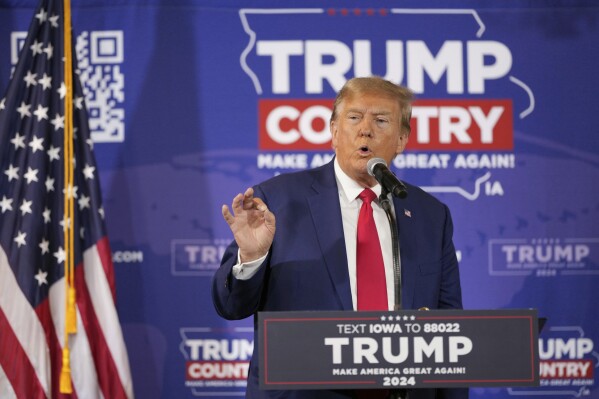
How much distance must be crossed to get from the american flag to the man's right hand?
1.58m

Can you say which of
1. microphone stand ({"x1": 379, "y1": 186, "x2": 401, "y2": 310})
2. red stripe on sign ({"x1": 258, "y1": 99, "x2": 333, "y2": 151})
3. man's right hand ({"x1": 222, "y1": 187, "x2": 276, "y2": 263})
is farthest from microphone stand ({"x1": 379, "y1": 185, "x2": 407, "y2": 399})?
red stripe on sign ({"x1": 258, "y1": 99, "x2": 333, "y2": 151})

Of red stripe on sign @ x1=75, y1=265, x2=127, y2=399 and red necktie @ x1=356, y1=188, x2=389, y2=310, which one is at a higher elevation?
red necktie @ x1=356, y1=188, x2=389, y2=310

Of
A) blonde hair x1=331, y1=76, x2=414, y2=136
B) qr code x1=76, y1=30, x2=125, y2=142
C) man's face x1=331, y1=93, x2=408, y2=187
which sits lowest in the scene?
man's face x1=331, y1=93, x2=408, y2=187

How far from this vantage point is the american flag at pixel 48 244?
3445 millimetres

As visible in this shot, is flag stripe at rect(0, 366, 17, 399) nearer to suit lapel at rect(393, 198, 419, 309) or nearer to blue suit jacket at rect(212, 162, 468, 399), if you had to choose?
blue suit jacket at rect(212, 162, 468, 399)

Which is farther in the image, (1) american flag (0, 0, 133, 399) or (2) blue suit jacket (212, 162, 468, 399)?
(1) american flag (0, 0, 133, 399)

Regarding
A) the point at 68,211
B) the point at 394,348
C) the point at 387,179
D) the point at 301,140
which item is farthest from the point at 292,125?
the point at 394,348

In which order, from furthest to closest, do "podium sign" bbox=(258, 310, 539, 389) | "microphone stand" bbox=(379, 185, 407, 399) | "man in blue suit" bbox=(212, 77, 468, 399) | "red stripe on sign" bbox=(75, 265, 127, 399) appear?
"red stripe on sign" bbox=(75, 265, 127, 399), "man in blue suit" bbox=(212, 77, 468, 399), "microphone stand" bbox=(379, 185, 407, 399), "podium sign" bbox=(258, 310, 539, 389)

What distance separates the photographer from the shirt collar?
2.51m

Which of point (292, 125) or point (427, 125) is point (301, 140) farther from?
point (427, 125)

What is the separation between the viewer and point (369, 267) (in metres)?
2.35

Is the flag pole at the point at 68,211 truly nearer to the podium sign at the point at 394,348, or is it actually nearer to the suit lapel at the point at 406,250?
the suit lapel at the point at 406,250

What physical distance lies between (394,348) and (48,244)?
2193 mm

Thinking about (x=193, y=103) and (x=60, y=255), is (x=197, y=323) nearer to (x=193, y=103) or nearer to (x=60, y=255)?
(x=60, y=255)
